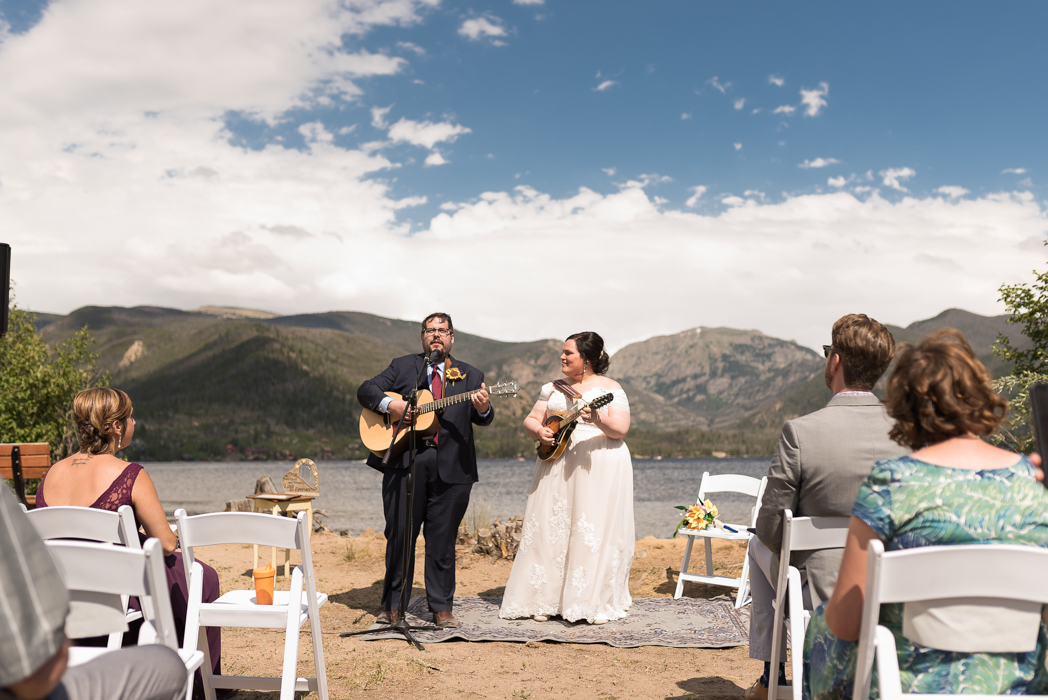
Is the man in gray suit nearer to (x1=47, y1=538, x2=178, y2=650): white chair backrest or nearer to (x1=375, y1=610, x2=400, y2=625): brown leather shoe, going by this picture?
(x1=47, y1=538, x2=178, y2=650): white chair backrest

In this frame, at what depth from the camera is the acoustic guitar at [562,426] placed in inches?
222

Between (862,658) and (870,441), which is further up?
(870,441)

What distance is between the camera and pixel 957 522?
1.93 m

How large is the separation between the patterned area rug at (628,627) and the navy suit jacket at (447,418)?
3.66ft

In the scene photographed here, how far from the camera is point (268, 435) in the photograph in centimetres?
11306

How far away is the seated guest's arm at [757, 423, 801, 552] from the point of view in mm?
3195

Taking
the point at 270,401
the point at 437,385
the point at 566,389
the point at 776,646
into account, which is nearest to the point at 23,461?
the point at 437,385

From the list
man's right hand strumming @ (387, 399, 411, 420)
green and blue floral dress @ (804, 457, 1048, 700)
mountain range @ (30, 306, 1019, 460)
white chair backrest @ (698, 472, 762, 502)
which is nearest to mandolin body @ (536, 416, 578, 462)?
man's right hand strumming @ (387, 399, 411, 420)

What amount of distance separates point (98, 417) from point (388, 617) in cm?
309

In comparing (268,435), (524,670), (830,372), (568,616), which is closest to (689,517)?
(568,616)

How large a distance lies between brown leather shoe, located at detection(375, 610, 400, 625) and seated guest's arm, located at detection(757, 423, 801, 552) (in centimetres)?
336

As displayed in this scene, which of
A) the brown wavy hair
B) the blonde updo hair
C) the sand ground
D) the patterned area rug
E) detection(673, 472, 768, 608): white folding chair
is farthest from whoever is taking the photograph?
detection(673, 472, 768, 608): white folding chair

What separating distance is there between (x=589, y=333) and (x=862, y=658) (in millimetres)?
4146

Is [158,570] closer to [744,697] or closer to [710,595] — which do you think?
[744,697]
